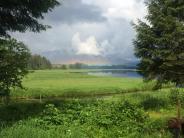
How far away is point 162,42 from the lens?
24.3 metres

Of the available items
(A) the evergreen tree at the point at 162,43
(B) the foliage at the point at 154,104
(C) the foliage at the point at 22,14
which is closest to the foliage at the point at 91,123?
(C) the foliage at the point at 22,14

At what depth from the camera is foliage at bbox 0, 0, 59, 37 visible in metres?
13.4

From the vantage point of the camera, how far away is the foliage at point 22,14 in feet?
44.1

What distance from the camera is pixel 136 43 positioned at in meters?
25.4

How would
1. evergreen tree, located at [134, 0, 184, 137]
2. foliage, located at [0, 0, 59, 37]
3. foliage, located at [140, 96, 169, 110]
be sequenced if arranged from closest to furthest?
foliage, located at [0, 0, 59, 37] → evergreen tree, located at [134, 0, 184, 137] → foliage, located at [140, 96, 169, 110]

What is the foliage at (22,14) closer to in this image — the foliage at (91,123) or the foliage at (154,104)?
the foliage at (91,123)

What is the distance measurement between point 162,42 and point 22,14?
12047 millimetres

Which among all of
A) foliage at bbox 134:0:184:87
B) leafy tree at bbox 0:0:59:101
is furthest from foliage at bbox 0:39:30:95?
foliage at bbox 134:0:184:87

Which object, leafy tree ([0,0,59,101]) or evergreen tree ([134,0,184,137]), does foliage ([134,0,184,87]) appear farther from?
leafy tree ([0,0,59,101])

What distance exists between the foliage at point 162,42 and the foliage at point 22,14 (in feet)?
35.0

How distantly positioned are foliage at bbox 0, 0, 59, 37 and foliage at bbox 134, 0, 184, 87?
35.0 ft

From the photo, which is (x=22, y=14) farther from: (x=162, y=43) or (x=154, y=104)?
(x=154, y=104)

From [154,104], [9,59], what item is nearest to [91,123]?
[9,59]

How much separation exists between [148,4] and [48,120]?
12.3 m
